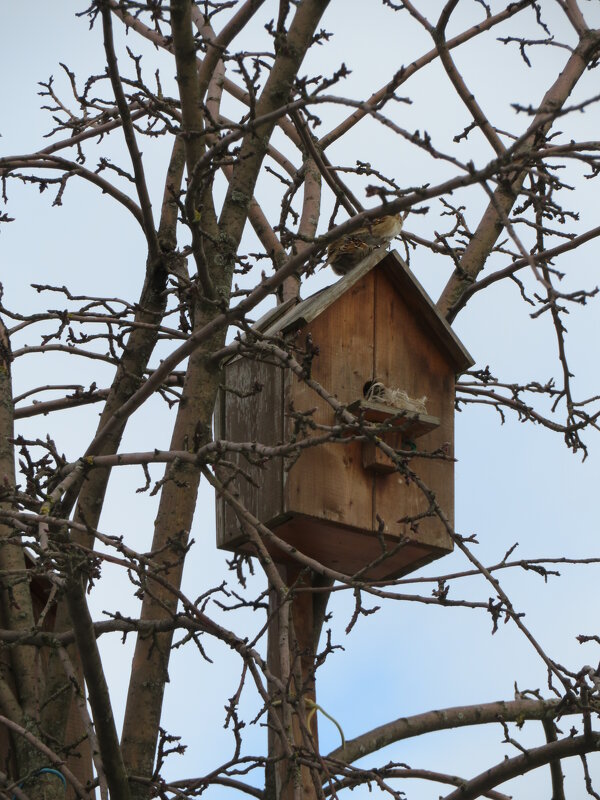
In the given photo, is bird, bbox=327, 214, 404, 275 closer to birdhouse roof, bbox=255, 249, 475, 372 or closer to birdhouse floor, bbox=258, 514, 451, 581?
birdhouse roof, bbox=255, 249, 475, 372

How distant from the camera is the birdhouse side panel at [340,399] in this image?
173 inches

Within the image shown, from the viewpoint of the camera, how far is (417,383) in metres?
4.86

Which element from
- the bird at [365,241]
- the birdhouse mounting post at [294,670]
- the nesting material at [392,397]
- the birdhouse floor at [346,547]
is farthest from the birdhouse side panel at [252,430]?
the bird at [365,241]

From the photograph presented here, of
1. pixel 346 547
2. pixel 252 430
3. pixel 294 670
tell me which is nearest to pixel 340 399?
pixel 252 430

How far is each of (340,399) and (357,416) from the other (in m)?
0.15

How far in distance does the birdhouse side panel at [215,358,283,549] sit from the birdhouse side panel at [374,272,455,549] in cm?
41

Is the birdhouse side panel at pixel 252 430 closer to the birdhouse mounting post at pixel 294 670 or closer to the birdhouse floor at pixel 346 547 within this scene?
the birdhouse floor at pixel 346 547

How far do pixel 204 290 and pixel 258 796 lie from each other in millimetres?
1591

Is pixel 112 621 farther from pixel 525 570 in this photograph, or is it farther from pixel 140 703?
pixel 525 570

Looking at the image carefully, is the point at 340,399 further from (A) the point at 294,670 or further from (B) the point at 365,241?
(A) the point at 294,670

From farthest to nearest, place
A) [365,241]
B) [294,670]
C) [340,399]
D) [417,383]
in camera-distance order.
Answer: [365,241]
[417,383]
[340,399]
[294,670]

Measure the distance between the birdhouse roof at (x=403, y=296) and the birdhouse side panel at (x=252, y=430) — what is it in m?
0.18

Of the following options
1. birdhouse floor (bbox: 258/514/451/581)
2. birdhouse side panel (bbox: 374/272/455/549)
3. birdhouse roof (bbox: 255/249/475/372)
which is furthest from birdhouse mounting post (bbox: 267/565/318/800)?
birdhouse roof (bbox: 255/249/475/372)

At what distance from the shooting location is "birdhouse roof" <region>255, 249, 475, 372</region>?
469 centimetres
